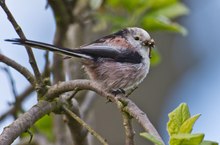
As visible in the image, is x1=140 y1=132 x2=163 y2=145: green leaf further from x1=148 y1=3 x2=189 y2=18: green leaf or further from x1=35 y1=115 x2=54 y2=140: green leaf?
x1=148 y1=3 x2=189 y2=18: green leaf

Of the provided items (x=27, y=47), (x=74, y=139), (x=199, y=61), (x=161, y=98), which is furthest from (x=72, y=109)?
(x=199, y=61)

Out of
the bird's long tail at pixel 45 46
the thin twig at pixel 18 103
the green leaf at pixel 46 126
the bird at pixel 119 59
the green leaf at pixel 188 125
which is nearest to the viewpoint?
the green leaf at pixel 188 125

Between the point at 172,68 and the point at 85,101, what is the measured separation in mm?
1931

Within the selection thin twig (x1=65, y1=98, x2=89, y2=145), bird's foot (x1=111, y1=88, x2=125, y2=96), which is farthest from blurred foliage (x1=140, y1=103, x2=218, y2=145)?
thin twig (x1=65, y1=98, x2=89, y2=145)

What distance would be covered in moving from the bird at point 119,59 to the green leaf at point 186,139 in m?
0.63

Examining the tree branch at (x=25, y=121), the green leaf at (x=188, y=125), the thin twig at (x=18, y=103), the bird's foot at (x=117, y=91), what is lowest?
the green leaf at (x=188, y=125)

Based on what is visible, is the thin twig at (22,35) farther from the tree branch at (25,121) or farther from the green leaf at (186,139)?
the green leaf at (186,139)

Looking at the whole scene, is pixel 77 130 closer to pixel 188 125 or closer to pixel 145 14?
pixel 188 125

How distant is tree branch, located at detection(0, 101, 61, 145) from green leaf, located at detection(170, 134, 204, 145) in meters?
0.44

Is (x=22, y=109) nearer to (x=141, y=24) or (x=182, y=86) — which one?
(x=141, y=24)

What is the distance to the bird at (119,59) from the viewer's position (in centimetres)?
207

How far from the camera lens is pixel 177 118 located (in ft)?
4.86

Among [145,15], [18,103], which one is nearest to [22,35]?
[18,103]

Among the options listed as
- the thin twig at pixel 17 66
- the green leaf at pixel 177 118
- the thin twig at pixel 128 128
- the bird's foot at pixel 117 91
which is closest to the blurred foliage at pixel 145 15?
the bird's foot at pixel 117 91
